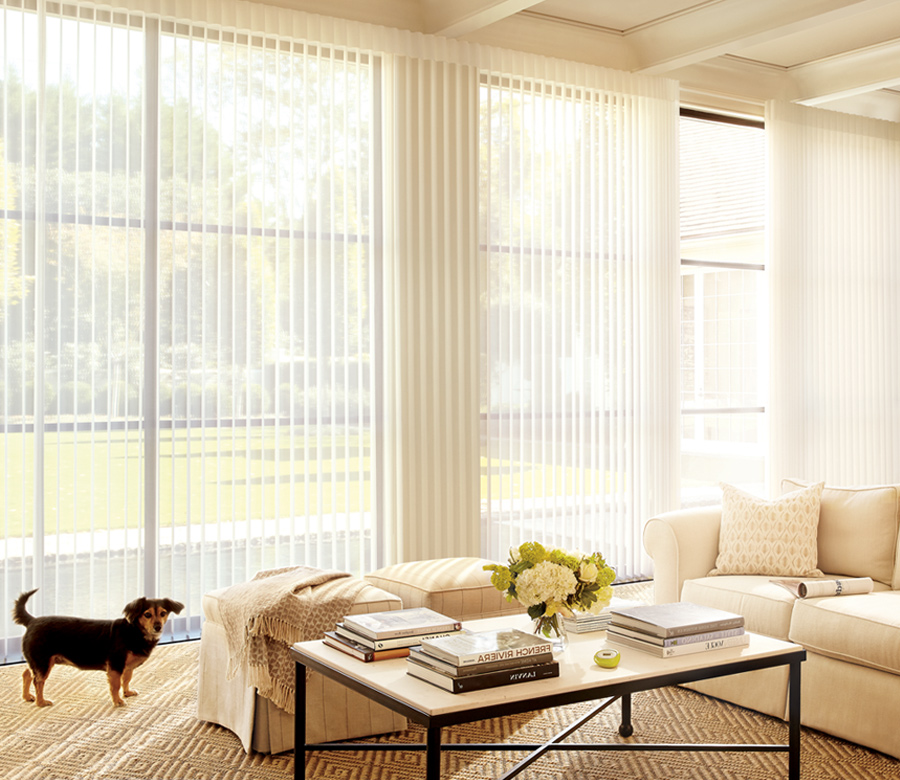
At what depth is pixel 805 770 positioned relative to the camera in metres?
2.90

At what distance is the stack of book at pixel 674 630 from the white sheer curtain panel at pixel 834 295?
354cm

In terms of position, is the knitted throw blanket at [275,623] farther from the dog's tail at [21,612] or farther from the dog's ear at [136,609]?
the dog's tail at [21,612]

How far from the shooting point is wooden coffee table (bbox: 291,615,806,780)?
213cm

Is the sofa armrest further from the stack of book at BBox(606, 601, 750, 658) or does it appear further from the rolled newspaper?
the stack of book at BBox(606, 601, 750, 658)

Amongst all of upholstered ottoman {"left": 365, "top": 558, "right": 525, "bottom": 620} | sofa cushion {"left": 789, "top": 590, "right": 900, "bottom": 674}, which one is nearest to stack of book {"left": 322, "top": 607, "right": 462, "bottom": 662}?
upholstered ottoman {"left": 365, "top": 558, "right": 525, "bottom": 620}

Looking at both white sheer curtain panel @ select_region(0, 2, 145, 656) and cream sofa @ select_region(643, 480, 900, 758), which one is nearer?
cream sofa @ select_region(643, 480, 900, 758)

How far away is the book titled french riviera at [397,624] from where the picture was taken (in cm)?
249

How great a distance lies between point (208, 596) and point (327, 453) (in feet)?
4.43

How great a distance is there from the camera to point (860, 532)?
3754mm

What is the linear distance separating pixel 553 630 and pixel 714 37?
357 centimetres

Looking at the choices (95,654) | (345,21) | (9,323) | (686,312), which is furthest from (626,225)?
(95,654)

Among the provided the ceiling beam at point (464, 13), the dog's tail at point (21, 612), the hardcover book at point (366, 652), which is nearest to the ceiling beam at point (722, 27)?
the ceiling beam at point (464, 13)

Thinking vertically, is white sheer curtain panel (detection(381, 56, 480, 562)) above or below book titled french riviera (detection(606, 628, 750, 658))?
above

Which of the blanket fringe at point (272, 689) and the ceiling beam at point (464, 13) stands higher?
the ceiling beam at point (464, 13)
